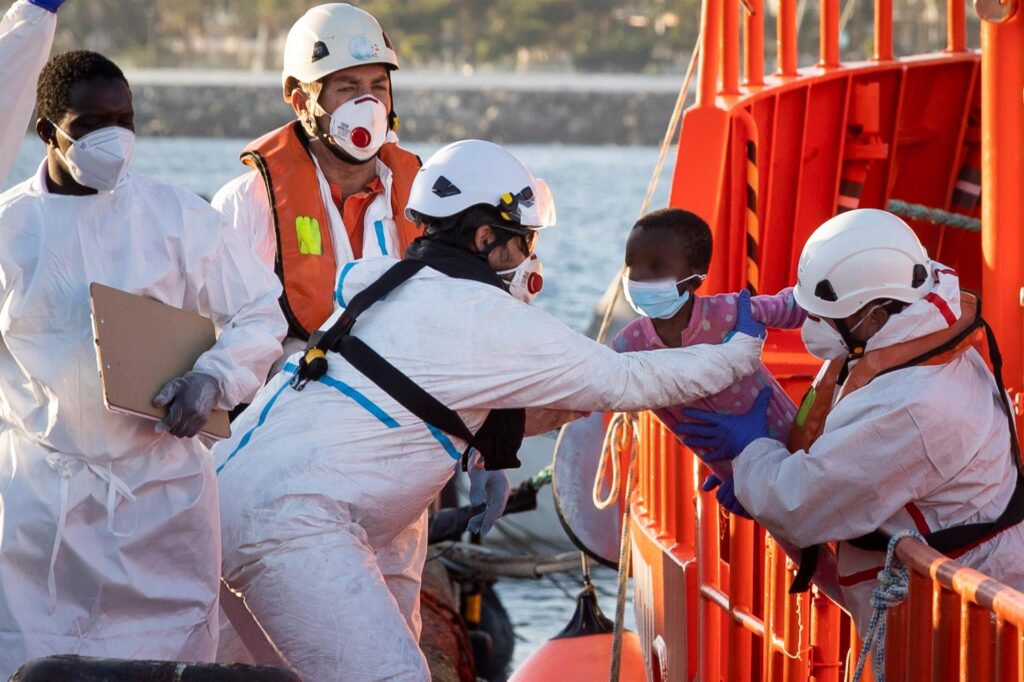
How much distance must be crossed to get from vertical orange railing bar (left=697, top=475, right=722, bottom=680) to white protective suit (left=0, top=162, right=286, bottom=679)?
172 centimetres

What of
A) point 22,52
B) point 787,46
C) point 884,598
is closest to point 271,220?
point 22,52

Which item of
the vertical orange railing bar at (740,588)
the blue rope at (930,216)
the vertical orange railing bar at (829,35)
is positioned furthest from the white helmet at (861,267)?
the vertical orange railing bar at (829,35)

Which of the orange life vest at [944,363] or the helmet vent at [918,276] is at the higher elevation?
the helmet vent at [918,276]

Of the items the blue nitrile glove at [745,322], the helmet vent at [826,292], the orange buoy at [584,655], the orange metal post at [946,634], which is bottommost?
the orange buoy at [584,655]

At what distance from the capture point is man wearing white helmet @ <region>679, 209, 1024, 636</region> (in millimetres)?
4090

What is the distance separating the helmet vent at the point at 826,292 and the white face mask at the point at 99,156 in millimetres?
1702

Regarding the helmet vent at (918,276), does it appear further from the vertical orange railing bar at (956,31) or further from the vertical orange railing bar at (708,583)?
the vertical orange railing bar at (956,31)

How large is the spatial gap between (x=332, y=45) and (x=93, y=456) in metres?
1.75

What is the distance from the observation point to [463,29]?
9456 centimetres

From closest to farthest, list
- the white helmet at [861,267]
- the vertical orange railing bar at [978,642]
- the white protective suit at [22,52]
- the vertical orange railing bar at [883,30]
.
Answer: the vertical orange railing bar at [978,642]
the white helmet at [861,267]
the white protective suit at [22,52]
the vertical orange railing bar at [883,30]

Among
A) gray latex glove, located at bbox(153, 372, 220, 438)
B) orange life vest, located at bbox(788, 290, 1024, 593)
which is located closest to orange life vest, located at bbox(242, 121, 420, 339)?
gray latex glove, located at bbox(153, 372, 220, 438)

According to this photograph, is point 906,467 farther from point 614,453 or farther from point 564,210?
point 564,210

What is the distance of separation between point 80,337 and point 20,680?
1213 millimetres

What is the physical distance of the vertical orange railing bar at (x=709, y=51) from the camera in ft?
24.0
